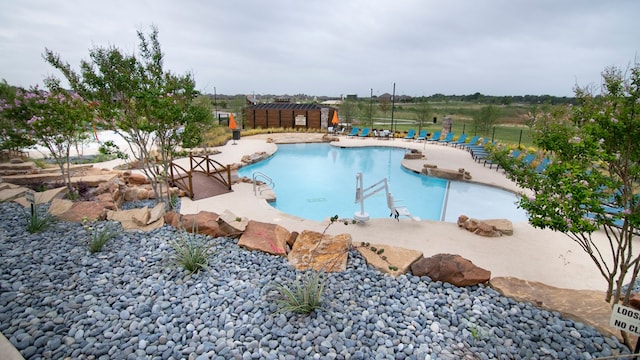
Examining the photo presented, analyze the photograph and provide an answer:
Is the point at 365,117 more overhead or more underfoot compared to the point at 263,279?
more overhead

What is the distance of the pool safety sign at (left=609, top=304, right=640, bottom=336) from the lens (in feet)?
5.80

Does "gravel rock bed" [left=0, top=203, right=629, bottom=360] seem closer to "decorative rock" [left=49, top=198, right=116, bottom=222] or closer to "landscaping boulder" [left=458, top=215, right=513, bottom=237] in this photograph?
"decorative rock" [left=49, top=198, right=116, bottom=222]

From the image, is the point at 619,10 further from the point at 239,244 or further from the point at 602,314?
the point at 239,244

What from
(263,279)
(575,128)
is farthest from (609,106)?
(263,279)

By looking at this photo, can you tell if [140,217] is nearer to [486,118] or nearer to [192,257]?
[192,257]

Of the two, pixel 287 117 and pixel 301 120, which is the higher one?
pixel 287 117

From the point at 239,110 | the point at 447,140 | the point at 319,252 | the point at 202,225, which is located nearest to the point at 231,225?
the point at 202,225

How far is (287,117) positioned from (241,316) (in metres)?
19.7

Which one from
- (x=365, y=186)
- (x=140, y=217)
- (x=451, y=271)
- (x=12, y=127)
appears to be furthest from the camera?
(x=365, y=186)

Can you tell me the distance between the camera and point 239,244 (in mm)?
3705

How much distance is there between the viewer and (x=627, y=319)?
179cm

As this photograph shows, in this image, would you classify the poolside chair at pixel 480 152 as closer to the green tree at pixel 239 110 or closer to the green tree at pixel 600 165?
the green tree at pixel 600 165

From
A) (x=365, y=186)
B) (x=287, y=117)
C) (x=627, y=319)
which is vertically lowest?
(x=365, y=186)

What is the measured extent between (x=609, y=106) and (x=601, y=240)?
3.62 m
